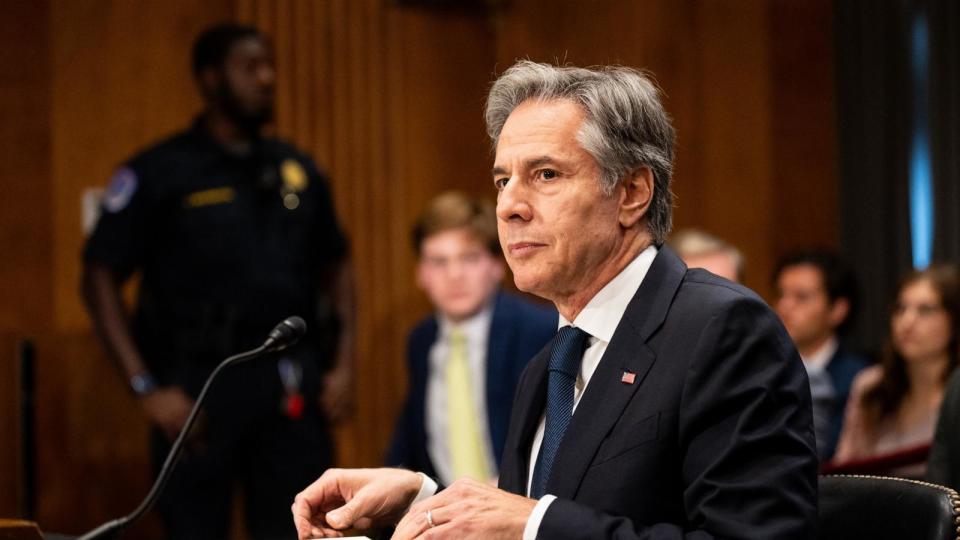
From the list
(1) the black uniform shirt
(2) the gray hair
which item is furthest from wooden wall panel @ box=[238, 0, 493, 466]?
(2) the gray hair

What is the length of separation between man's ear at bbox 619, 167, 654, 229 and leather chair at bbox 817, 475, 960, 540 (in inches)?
20.9

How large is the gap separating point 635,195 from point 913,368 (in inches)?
119

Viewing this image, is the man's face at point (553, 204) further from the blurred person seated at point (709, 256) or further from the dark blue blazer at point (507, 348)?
the blurred person seated at point (709, 256)

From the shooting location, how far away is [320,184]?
4824 mm

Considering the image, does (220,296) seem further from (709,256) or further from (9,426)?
(709,256)

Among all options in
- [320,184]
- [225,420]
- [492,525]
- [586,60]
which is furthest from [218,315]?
[492,525]

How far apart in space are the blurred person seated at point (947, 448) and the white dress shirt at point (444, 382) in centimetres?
192

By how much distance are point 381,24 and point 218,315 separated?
1.82m

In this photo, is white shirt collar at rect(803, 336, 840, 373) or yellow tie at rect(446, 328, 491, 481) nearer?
yellow tie at rect(446, 328, 491, 481)

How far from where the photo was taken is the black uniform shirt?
4438 mm

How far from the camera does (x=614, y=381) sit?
1.98 m

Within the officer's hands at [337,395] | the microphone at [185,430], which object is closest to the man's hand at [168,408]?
the officer's hands at [337,395]

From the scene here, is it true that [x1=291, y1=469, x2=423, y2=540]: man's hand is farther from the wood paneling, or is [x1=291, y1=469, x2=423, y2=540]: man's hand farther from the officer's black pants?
the wood paneling

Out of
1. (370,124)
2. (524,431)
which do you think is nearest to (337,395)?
(370,124)
